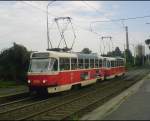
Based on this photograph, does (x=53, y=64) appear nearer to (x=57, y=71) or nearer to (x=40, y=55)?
(x=57, y=71)

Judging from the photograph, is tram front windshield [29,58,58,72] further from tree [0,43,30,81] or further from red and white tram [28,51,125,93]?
tree [0,43,30,81]

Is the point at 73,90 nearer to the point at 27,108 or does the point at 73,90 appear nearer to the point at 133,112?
the point at 27,108

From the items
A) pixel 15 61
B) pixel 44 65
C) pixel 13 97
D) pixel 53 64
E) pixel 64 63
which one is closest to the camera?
pixel 44 65

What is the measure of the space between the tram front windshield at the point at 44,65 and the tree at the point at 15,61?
14.2m

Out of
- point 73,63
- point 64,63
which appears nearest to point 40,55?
point 64,63

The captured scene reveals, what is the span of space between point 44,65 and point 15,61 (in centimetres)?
1595

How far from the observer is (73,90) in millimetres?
29969

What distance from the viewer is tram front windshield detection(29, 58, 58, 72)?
2439cm

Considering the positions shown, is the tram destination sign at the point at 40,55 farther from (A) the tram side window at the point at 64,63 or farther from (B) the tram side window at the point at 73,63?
(B) the tram side window at the point at 73,63

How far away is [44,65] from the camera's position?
80.4ft

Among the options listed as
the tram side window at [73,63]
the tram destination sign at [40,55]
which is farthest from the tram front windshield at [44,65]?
the tram side window at [73,63]

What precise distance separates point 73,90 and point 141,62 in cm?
12228

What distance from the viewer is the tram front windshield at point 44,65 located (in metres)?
24.4

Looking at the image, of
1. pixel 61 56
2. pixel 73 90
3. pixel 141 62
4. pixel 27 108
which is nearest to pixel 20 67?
pixel 73 90
